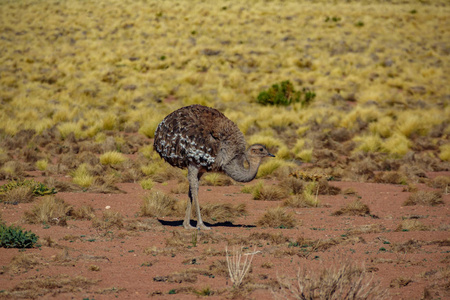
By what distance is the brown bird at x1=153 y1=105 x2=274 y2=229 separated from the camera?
827 centimetres

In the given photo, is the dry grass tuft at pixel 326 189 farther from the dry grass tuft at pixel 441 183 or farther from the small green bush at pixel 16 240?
the small green bush at pixel 16 240

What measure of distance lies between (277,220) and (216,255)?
240cm

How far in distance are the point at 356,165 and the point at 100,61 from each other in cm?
2272

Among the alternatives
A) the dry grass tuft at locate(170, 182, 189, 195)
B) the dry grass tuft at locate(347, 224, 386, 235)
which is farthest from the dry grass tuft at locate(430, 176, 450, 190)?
the dry grass tuft at locate(170, 182, 189, 195)

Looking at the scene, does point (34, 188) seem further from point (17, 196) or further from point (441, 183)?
point (441, 183)

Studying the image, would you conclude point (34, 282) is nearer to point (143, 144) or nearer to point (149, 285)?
point (149, 285)

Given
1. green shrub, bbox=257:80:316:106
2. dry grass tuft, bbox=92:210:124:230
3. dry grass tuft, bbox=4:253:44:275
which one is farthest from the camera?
green shrub, bbox=257:80:316:106

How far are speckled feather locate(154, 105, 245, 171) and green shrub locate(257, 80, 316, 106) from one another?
16995mm

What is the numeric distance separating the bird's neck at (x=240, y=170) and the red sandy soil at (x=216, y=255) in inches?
36.6

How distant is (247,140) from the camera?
18.8 m

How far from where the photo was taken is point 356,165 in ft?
50.2

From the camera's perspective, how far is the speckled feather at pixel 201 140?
826 cm

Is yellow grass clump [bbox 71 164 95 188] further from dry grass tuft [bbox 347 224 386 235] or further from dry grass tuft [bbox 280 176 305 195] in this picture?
dry grass tuft [bbox 347 224 386 235]

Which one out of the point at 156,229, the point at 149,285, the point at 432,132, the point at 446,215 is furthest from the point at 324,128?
the point at 149,285
